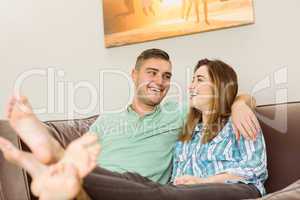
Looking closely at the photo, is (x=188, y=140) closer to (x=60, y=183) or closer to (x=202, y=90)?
(x=202, y=90)

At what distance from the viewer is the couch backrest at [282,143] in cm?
165

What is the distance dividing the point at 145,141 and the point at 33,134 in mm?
989

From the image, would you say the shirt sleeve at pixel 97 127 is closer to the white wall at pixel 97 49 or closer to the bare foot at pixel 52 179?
the white wall at pixel 97 49

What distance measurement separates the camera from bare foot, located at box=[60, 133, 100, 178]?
0.83 m

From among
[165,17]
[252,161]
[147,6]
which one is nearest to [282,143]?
[252,161]

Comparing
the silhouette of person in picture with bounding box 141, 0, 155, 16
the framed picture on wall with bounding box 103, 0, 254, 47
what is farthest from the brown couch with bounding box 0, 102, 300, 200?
the silhouette of person in picture with bounding box 141, 0, 155, 16

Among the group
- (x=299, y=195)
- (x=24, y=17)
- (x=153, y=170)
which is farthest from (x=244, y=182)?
(x=24, y=17)

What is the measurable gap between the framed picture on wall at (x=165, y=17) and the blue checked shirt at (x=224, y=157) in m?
0.56

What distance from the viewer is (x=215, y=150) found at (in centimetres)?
173

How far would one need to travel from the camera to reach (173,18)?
Result: 7.42 ft

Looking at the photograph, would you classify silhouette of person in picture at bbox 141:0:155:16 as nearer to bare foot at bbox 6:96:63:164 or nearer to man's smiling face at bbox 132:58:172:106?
man's smiling face at bbox 132:58:172:106

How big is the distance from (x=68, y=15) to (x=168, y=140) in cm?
113

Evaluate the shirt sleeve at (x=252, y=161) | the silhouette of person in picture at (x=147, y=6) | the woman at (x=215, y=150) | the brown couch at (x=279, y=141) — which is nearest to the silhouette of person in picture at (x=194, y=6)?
the silhouette of person in picture at (x=147, y=6)

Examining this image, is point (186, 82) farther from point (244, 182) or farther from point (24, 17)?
point (24, 17)
